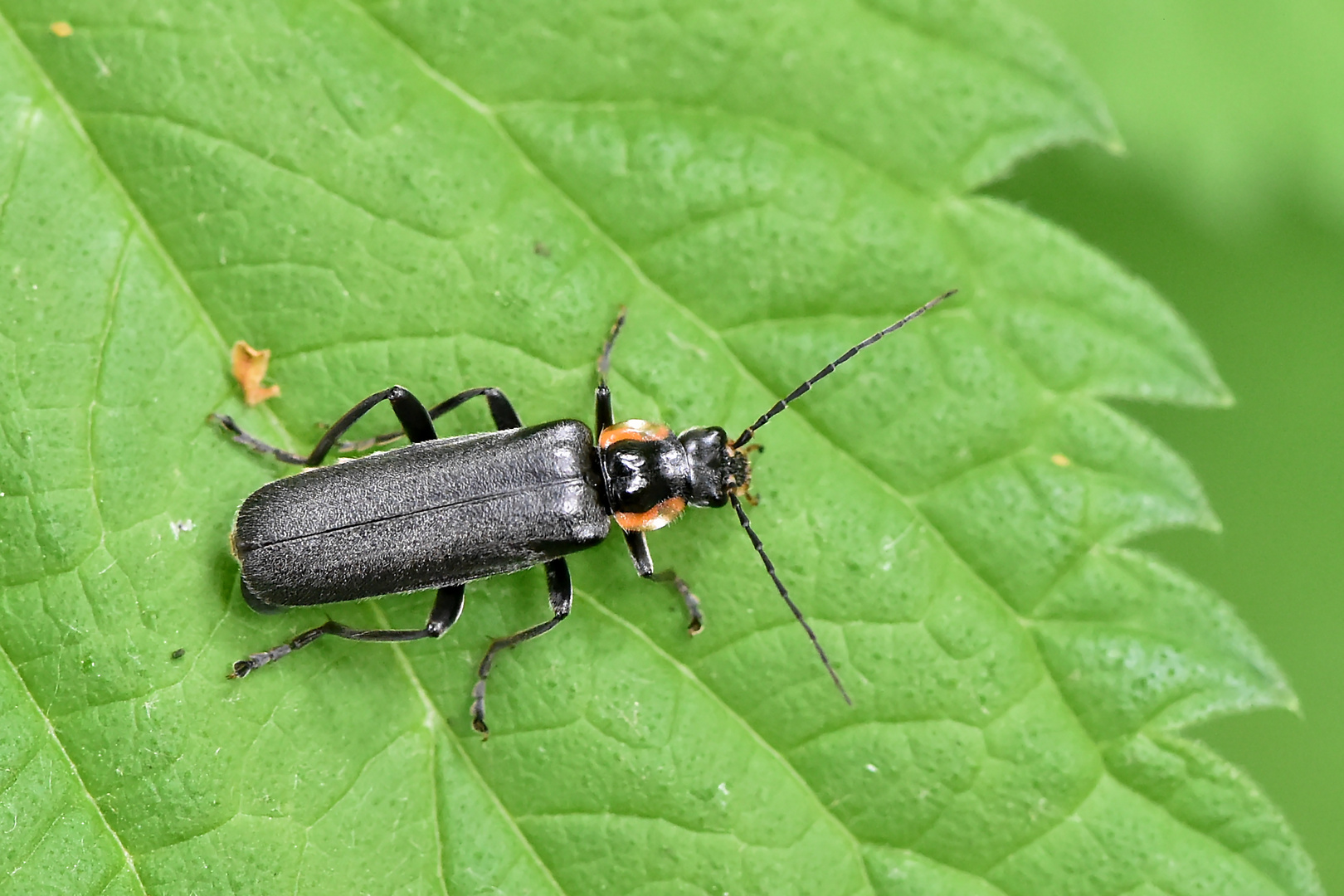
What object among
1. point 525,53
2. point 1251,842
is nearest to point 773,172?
point 525,53

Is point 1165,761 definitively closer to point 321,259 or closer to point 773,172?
point 773,172

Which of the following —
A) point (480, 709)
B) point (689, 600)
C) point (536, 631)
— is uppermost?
point (689, 600)

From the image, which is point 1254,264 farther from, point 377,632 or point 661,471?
point 377,632

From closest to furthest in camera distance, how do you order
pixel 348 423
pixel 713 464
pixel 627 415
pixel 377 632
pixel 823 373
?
pixel 377 632 → pixel 348 423 → pixel 713 464 → pixel 823 373 → pixel 627 415

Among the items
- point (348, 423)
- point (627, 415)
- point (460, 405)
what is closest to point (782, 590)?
point (627, 415)

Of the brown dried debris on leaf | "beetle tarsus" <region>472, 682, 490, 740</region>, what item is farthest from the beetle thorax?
the brown dried debris on leaf

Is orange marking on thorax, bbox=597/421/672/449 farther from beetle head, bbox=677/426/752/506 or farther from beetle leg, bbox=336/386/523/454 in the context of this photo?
beetle leg, bbox=336/386/523/454
